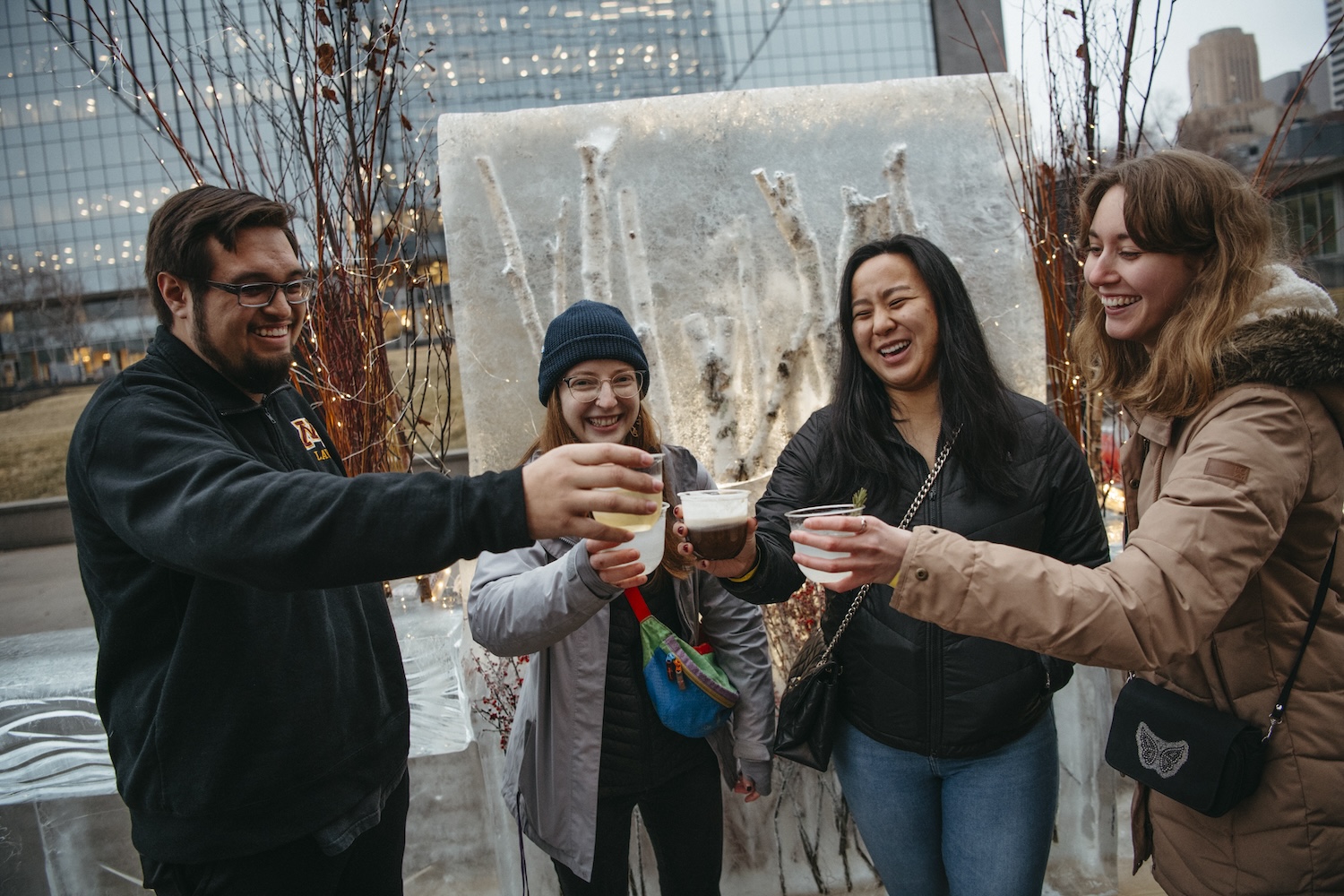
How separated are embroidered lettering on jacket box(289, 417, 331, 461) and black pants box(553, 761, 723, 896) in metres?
1.08

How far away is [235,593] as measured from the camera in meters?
1.51

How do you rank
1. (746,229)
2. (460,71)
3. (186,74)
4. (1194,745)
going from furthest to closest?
(460,71) → (186,74) → (746,229) → (1194,745)

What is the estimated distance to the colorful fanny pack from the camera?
6.55ft

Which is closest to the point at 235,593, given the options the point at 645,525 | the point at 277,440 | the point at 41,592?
the point at 277,440

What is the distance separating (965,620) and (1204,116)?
447 inches

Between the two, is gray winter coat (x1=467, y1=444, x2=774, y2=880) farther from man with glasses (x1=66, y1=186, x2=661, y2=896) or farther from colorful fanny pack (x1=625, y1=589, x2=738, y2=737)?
man with glasses (x1=66, y1=186, x2=661, y2=896)

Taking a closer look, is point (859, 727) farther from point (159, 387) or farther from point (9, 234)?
point (9, 234)

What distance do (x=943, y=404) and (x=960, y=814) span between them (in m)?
0.95

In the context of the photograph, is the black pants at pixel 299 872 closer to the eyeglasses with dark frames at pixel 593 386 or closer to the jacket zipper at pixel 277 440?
the jacket zipper at pixel 277 440

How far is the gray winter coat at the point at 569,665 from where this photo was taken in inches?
71.2

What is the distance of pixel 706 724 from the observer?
2027mm

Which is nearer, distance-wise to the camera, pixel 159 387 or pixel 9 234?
pixel 159 387

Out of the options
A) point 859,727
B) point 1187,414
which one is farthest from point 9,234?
point 1187,414

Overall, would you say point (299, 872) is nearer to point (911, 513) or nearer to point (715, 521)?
point (715, 521)
